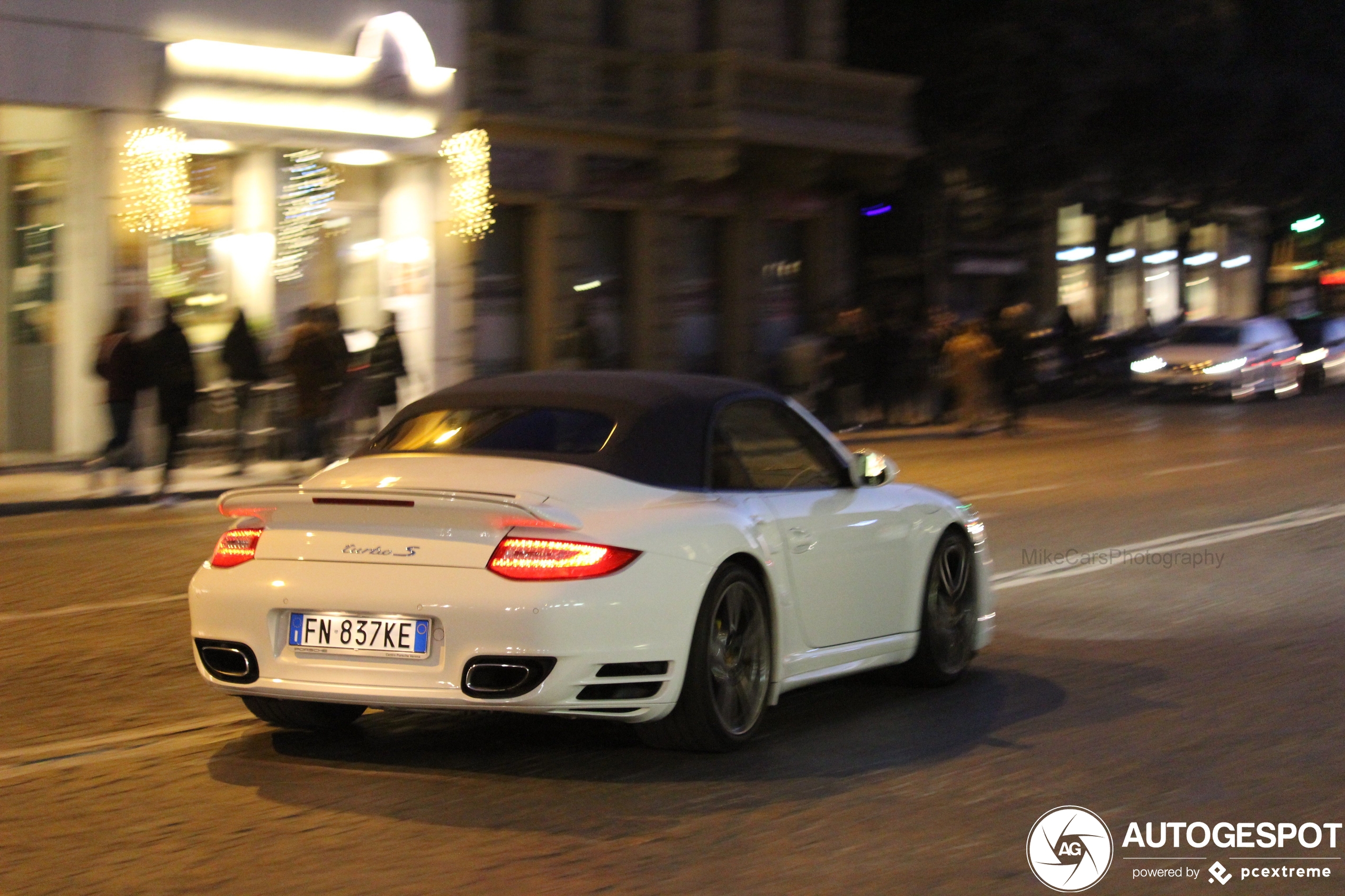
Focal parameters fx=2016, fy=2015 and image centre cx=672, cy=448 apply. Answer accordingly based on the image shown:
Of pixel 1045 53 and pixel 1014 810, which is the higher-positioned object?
pixel 1045 53

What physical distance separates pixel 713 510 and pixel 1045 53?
101 feet

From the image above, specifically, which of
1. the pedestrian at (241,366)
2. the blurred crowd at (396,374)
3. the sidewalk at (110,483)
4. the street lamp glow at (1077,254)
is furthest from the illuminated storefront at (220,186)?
the street lamp glow at (1077,254)

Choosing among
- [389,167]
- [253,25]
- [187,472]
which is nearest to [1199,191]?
[389,167]

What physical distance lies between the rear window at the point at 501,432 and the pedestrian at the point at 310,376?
13315 mm

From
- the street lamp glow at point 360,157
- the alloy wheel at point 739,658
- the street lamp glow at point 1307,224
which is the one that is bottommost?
the alloy wheel at point 739,658

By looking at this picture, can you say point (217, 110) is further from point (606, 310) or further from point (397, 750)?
point (397, 750)

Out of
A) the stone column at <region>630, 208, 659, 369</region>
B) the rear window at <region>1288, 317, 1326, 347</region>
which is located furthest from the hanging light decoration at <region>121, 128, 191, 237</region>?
the rear window at <region>1288, 317, 1326, 347</region>

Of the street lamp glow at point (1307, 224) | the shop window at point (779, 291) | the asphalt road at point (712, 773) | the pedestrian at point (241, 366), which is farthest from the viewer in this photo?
the street lamp glow at point (1307, 224)

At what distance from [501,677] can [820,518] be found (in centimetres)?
170

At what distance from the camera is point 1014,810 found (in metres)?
6.27

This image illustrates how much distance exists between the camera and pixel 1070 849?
19.2 ft

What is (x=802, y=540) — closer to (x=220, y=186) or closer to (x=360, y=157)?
(x=220, y=186)

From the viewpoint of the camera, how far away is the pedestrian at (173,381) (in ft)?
62.8

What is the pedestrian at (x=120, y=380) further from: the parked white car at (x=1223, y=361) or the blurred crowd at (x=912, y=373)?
the parked white car at (x=1223, y=361)
